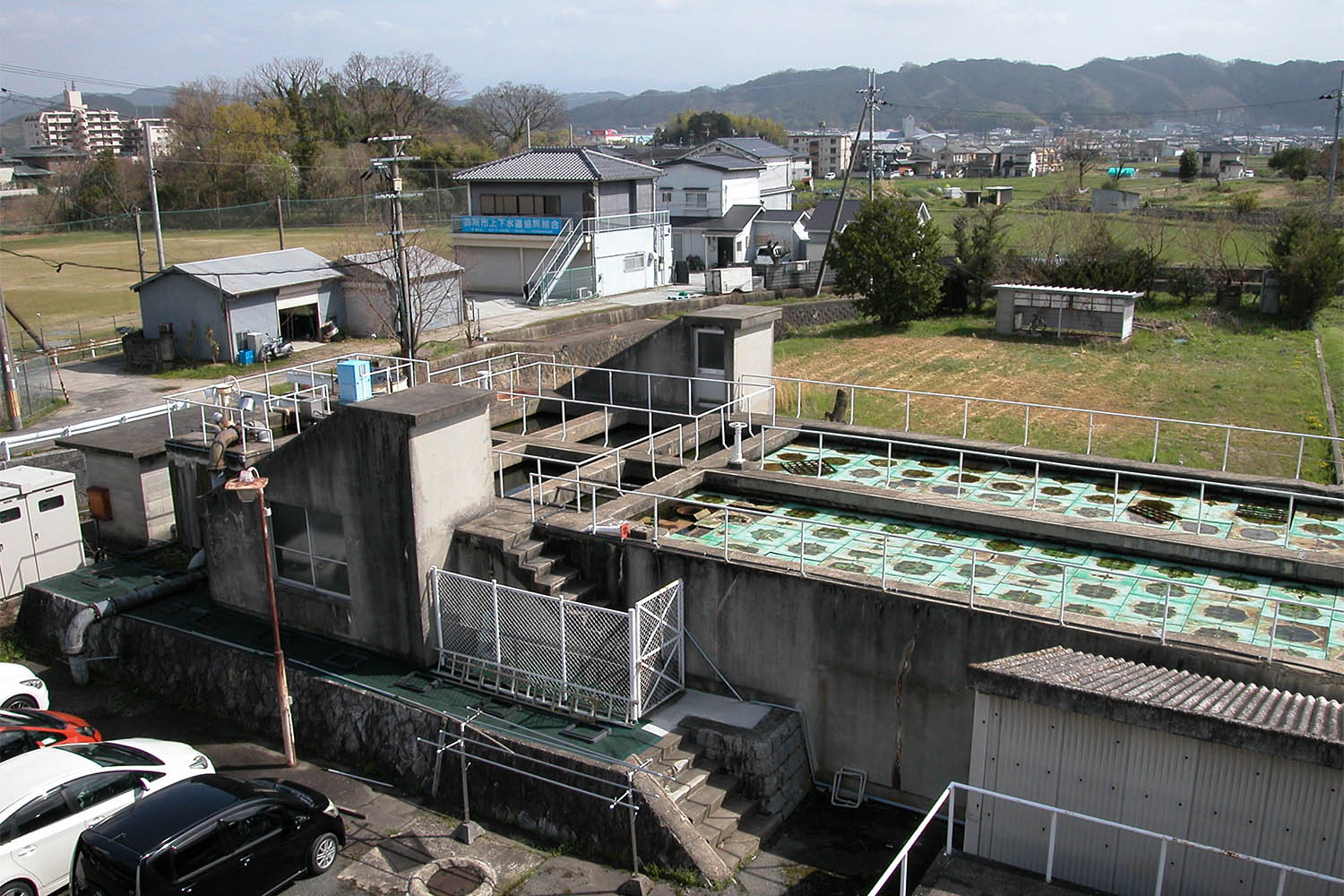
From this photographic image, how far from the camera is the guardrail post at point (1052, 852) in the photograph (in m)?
8.94

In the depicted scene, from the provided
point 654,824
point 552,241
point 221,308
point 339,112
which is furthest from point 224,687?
point 339,112

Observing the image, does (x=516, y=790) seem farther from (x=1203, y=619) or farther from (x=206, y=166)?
(x=206, y=166)

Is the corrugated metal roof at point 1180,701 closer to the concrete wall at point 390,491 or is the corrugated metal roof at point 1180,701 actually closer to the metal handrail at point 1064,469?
the metal handrail at point 1064,469

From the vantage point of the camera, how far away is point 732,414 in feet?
62.3

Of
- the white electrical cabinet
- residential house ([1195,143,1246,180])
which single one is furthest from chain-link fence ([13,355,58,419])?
residential house ([1195,143,1246,180])

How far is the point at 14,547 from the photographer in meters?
17.5

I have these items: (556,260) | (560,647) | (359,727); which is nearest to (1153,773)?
(560,647)

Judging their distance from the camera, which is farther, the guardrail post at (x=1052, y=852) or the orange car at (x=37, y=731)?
the orange car at (x=37, y=731)

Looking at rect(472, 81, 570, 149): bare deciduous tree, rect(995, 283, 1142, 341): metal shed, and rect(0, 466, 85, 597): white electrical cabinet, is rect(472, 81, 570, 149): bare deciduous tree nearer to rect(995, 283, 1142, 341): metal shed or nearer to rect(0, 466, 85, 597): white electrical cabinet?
rect(995, 283, 1142, 341): metal shed

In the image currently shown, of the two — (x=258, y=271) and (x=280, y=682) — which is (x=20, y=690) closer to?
(x=280, y=682)

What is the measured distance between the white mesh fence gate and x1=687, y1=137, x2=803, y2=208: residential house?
62.0 meters

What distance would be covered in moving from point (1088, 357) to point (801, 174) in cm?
9637

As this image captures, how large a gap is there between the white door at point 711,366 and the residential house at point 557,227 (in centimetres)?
2627

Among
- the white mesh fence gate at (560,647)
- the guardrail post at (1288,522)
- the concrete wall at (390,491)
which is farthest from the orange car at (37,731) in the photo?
the guardrail post at (1288,522)
